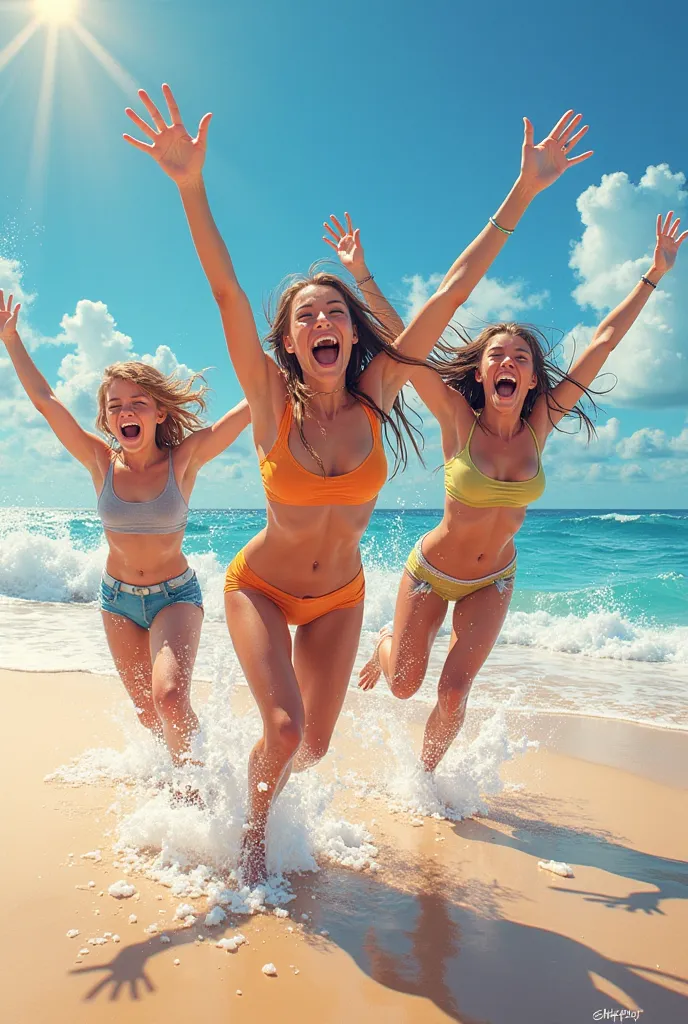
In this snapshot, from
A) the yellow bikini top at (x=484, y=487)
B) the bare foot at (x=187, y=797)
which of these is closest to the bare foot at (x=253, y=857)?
the bare foot at (x=187, y=797)

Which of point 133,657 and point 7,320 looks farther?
point 7,320

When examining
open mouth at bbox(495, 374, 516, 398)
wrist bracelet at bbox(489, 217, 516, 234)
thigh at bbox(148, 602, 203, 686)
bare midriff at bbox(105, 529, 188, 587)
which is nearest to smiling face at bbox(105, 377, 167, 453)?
bare midriff at bbox(105, 529, 188, 587)

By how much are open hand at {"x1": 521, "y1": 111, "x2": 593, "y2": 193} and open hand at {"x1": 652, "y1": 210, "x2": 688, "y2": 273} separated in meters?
1.33

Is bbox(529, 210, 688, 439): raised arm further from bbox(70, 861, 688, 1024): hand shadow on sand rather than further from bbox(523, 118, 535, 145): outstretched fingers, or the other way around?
bbox(70, 861, 688, 1024): hand shadow on sand

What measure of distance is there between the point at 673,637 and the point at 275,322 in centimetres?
1024

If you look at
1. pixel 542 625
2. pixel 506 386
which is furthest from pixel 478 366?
pixel 542 625

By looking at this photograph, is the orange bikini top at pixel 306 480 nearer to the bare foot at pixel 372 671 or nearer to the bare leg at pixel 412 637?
the bare leg at pixel 412 637

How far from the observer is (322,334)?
141 inches

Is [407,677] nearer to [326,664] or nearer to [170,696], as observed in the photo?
[326,664]

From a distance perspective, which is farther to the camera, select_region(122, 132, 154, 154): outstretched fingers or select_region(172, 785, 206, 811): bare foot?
select_region(172, 785, 206, 811): bare foot

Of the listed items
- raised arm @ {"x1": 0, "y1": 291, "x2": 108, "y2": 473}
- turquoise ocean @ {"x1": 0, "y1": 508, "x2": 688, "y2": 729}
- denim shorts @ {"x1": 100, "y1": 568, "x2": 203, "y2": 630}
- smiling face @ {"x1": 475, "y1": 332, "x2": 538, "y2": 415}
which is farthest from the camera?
turquoise ocean @ {"x1": 0, "y1": 508, "x2": 688, "y2": 729}

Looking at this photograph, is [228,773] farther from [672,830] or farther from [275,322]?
[672,830]

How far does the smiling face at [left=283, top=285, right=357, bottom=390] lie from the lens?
142 inches

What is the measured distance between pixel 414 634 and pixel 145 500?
1.84 meters
